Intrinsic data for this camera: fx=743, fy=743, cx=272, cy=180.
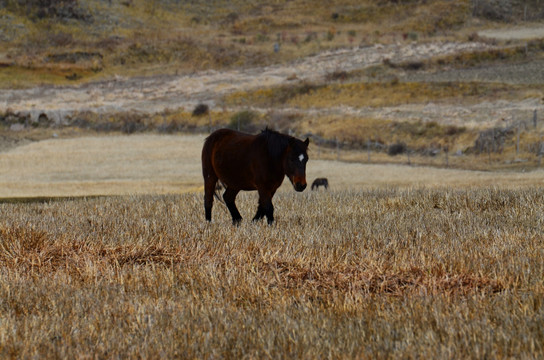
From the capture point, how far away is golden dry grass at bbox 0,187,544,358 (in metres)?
4.82

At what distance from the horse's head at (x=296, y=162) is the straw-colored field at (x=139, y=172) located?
1635 cm

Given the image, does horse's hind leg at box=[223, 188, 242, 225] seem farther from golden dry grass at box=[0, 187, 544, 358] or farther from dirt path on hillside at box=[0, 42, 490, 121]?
dirt path on hillside at box=[0, 42, 490, 121]

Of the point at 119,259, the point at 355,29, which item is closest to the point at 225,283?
the point at 119,259

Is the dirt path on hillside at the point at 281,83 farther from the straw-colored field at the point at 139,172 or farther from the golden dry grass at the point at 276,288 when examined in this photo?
the golden dry grass at the point at 276,288

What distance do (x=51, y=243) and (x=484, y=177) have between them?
27943mm

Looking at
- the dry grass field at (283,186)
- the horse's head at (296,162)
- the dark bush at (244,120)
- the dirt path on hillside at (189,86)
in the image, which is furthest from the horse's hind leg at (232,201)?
the dirt path on hillside at (189,86)

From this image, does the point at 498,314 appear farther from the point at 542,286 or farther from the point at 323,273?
the point at 323,273

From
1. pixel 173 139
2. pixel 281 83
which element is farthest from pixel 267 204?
pixel 281 83

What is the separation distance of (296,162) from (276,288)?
3877mm

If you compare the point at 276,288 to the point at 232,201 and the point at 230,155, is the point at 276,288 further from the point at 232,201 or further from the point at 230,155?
the point at 232,201

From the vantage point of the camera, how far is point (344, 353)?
4.56 metres

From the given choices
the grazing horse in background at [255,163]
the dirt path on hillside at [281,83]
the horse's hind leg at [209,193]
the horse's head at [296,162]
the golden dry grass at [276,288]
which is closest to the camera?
the golden dry grass at [276,288]

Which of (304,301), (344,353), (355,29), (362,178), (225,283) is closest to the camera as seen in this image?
(344,353)

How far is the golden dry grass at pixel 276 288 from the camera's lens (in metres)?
4.82
